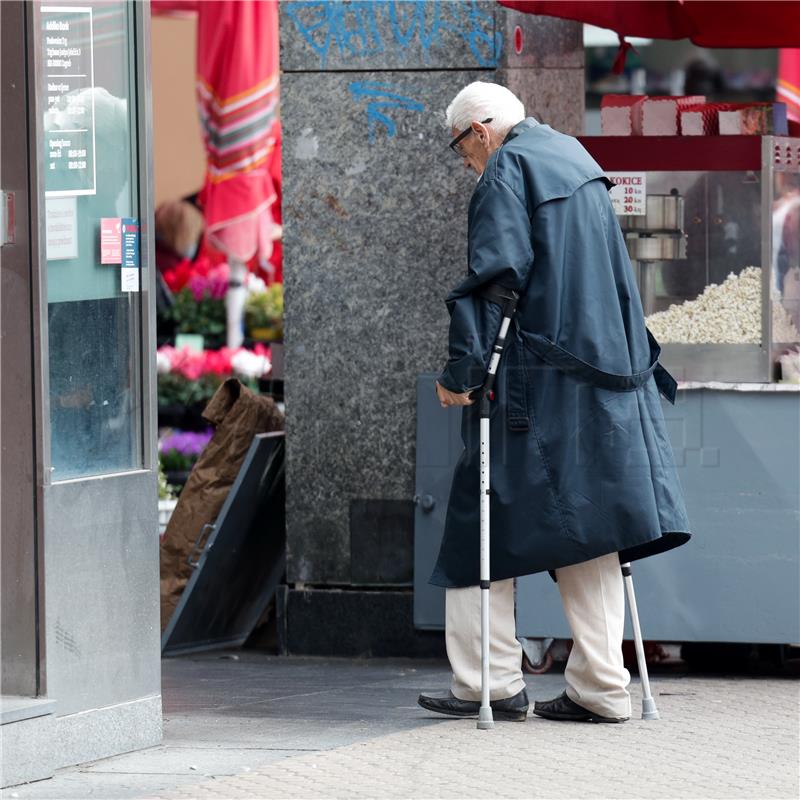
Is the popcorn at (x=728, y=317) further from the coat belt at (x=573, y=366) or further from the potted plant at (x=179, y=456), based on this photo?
the potted plant at (x=179, y=456)

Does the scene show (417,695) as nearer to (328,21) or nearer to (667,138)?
(667,138)

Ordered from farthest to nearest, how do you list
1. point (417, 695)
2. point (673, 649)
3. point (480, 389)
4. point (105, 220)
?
point (673, 649) < point (417, 695) < point (480, 389) < point (105, 220)

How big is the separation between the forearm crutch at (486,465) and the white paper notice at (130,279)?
103cm

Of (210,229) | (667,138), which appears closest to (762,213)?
(667,138)

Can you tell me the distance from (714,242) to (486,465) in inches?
59.5

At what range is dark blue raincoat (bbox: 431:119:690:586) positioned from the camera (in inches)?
211

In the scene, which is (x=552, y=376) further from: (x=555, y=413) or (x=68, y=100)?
(x=68, y=100)

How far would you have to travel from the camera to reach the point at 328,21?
686 centimetres

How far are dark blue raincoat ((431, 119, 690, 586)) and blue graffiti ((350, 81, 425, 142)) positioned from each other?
1416 millimetres

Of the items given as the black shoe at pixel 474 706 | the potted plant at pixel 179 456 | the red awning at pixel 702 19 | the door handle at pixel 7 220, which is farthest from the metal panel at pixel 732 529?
the potted plant at pixel 179 456

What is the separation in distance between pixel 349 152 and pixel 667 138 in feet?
4.05

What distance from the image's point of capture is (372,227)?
6.88 metres

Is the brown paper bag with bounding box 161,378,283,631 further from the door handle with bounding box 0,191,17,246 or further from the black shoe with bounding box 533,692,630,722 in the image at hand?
the door handle with bounding box 0,191,17,246

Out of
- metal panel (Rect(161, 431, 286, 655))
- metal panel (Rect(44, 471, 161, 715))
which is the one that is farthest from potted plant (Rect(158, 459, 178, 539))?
metal panel (Rect(44, 471, 161, 715))
